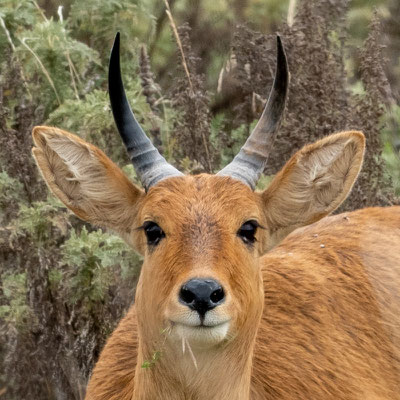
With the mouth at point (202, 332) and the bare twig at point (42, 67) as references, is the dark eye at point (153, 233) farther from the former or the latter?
the bare twig at point (42, 67)

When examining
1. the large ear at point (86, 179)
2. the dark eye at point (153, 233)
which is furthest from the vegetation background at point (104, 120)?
the dark eye at point (153, 233)

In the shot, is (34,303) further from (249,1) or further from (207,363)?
(249,1)

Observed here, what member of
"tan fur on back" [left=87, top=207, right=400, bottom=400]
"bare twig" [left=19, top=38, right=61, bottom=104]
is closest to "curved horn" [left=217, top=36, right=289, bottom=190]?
"tan fur on back" [left=87, top=207, right=400, bottom=400]

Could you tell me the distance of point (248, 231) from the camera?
5.35m

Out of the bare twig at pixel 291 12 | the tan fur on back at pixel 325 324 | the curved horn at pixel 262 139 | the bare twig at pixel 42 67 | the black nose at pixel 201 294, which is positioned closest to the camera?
the black nose at pixel 201 294

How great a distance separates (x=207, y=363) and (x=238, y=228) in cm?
68

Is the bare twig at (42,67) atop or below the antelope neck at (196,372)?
atop

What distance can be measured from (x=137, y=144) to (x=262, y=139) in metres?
0.65

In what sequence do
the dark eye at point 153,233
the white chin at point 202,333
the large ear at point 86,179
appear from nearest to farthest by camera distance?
1. the white chin at point 202,333
2. the dark eye at point 153,233
3. the large ear at point 86,179

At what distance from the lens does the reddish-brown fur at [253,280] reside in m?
5.07

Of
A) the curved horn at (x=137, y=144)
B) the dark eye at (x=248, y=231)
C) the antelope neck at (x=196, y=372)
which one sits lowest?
the antelope neck at (x=196, y=372)

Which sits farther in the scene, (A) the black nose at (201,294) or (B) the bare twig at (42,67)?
(B) the bare twig at (42,67)

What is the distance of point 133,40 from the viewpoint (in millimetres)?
9883

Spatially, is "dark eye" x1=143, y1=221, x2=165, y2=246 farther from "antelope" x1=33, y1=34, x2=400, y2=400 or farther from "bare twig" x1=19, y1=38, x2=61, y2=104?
"bare twig" x1=19, y1=38, x2=61, y2=104
